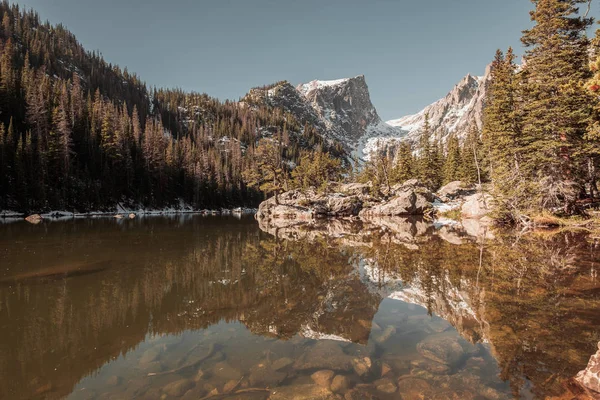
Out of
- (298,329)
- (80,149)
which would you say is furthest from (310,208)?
(80,149)

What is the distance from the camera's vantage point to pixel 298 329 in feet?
21.2

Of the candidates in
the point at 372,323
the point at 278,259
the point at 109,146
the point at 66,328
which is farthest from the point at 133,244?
the point at 109,146

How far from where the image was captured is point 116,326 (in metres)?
6.43

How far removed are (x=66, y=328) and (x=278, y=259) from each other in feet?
28.9

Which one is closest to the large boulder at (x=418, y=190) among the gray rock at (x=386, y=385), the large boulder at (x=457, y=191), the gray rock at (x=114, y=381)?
the large boulder at (x=457, y=191)

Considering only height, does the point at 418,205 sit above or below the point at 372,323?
above

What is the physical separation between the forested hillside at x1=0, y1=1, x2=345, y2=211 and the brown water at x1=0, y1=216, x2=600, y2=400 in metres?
34.0

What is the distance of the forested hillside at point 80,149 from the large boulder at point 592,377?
4031 cm

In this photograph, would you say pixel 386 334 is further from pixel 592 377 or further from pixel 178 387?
pixel 178 387

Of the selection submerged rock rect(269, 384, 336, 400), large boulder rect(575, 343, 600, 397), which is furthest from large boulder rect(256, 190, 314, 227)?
large boulder rect(575, 343, 600, 397)

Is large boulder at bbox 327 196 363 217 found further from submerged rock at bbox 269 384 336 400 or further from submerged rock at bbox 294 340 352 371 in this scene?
submerged rock at bbox 269 384 336 400

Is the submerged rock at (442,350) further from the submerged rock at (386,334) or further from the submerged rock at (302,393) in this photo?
the submerged rock at (302,393)

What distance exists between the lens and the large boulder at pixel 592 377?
3744 millimetres

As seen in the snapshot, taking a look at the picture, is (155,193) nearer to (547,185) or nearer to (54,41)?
(547,185)
